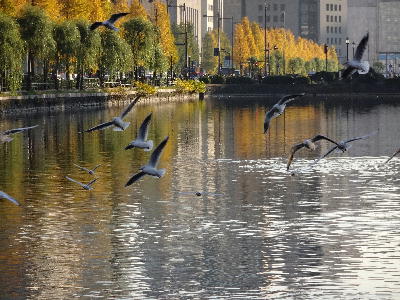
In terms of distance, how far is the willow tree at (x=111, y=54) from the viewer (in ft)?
403

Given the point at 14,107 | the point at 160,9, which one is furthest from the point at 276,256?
the point at 160,9

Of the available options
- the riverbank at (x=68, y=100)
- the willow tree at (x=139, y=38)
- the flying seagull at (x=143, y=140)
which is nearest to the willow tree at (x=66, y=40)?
the riverbank at (x=68, y=100)

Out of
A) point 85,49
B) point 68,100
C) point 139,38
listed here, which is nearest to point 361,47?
point 68,100

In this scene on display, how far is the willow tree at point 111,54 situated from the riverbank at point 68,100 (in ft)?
8.00

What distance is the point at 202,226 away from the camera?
1252 inches

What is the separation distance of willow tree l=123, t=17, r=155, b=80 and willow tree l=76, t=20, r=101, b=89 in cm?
2017

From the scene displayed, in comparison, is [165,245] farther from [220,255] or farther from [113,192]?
[113,192]

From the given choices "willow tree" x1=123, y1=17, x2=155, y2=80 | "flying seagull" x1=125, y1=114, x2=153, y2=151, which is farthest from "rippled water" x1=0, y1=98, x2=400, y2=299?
"willow tree" x1=123, y1=17, x2=155, y2=80

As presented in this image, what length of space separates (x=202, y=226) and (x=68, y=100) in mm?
77241

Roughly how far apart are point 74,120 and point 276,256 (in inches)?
2357

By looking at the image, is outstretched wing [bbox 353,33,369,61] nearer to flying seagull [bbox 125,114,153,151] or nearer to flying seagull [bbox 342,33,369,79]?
flying seagull [bbox 342,33,369,79]

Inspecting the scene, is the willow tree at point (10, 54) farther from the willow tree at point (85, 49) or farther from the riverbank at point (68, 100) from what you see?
the willow tree at point (85, 49)

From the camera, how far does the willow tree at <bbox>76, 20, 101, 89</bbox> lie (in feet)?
381

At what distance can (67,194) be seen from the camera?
39094 millimetres
